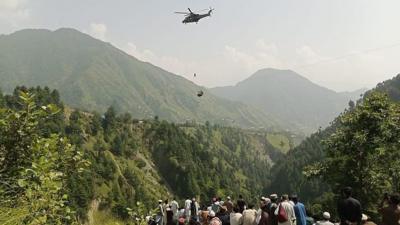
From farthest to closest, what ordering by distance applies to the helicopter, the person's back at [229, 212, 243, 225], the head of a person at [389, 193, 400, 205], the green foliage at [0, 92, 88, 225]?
the helicopter < the person's back at [229, 212, 243, 225] < the head of a person at [389, 193, 400, 205] < the green foliage at [0, 92, 88, 225]

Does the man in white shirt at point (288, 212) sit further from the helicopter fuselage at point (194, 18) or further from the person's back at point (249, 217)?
the helicopter fuselage at point (194, 18)

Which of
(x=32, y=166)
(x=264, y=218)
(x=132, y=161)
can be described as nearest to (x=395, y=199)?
(x=264, y=218)

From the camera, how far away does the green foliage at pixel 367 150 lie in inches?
1159

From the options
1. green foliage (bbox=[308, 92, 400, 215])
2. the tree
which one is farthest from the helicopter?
the tree

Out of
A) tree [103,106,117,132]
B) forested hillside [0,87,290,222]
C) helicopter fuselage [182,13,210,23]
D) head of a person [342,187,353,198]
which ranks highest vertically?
helicopter fuselage [182,13,210,23]

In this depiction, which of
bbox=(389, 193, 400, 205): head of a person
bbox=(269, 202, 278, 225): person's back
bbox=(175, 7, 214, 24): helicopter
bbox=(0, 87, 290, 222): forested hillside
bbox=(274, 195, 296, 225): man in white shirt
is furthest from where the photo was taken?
bbox=(0, 87, 290, 222): forested hillside

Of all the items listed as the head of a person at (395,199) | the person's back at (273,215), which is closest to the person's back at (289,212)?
the person's back at (273,215)

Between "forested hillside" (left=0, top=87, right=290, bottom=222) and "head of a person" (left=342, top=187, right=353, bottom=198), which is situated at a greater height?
"head of a person" (left=342, top=187, right=353, bottom=198)

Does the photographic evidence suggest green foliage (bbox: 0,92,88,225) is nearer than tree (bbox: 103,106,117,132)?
Yes

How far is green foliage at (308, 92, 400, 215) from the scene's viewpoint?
29.4 meters

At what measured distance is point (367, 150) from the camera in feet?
98.9

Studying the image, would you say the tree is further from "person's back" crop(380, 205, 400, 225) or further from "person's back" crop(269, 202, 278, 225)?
"person's back" crop(380, 205, 400, 225)

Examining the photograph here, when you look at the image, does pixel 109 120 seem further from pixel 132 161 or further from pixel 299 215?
pixel 299 215

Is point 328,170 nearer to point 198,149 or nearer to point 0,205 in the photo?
point 0,205
